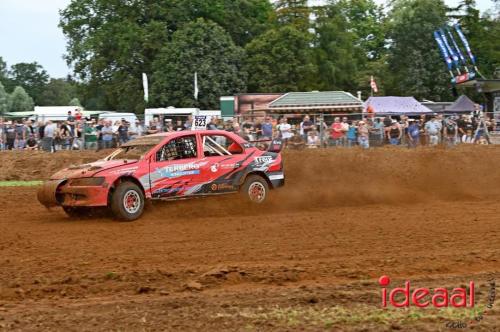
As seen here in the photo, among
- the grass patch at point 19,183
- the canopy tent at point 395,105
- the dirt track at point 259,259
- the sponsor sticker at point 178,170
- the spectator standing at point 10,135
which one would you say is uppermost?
the canopy tent at point 395,105

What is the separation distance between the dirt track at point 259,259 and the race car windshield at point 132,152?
996 mm

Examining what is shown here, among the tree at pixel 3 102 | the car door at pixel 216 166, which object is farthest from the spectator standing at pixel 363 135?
the tree at pixel 3 102

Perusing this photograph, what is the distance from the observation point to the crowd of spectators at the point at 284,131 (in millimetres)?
22359

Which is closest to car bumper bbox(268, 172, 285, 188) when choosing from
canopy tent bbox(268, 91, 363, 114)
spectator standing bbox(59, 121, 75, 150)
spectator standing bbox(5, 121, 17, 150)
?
spectator standing bbox(59, 121, 75, 150)

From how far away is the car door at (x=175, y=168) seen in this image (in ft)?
38.8

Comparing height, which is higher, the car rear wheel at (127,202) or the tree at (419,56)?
the tree at (419,56)

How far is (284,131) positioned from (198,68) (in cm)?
2682

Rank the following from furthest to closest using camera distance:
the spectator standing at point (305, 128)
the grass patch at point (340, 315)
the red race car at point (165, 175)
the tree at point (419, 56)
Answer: the tree at point (419, 56) < the spectator standing at point (305, 128) < the red race car at point (165, 175) < the grass patch at point (340, 315)

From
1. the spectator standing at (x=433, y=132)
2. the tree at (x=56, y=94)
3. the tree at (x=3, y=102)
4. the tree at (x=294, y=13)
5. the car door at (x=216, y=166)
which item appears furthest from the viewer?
the tree at (x=56, y=94)

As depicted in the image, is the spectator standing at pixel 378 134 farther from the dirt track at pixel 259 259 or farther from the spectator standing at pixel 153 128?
the dirt track at pixel 259 259

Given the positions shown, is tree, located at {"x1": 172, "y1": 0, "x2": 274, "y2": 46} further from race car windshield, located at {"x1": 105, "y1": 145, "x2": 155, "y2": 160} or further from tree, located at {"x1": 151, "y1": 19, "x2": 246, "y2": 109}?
race car windshield, located at {"x1": 105, "y1": 145, "x2": 155, "y2": 160}

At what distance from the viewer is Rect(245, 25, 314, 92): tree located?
162 feet

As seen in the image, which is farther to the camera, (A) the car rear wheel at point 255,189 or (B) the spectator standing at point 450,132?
(B) the spectator standing at point 450,132

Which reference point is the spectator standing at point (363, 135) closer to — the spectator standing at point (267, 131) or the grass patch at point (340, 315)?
the spectator standing at point (267, 131)
